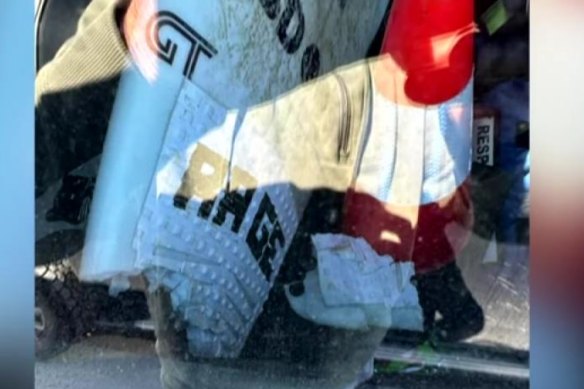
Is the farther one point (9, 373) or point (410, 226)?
point (9, 373)

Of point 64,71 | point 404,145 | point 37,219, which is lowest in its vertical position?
point 37,219

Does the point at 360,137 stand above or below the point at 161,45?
below

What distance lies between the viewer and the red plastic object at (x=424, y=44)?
70.9 inches

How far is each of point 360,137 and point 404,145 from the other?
0.27 feet

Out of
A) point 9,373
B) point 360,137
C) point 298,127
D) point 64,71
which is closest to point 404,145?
point 360,137

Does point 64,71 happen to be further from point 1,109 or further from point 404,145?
point 404,145

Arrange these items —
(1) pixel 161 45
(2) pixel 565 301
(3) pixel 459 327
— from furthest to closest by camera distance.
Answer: (1) pixel 161 45 → (3) pixel 459 327 → (2) pixel 565 301

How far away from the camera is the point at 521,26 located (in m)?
1.70

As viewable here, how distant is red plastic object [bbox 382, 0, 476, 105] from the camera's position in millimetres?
1801

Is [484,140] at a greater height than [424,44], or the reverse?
[424,44]

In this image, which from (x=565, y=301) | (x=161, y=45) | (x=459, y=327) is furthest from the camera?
(x=161, y=45)

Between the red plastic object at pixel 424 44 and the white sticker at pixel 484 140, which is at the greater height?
the red plastic object at pixel 424 44

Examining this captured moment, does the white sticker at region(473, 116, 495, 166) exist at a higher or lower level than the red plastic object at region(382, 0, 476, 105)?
lower

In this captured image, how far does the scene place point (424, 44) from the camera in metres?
1.83
